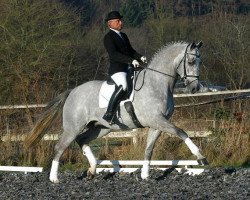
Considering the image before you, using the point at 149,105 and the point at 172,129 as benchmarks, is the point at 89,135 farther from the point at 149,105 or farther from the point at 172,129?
the point at 172,129

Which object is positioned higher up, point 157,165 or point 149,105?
point 149,105

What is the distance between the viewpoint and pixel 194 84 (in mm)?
9664

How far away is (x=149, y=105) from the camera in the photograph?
9.71 metres

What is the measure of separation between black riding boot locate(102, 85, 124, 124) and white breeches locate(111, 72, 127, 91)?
6cm

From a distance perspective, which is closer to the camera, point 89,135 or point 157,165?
point 89,135

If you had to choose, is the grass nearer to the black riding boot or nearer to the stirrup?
the stirrup

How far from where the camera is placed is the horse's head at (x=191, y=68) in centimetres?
969

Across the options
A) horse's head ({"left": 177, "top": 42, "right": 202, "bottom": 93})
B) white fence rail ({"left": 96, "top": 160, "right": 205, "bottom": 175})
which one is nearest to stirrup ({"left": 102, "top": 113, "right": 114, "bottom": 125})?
white fence rail ({"left": 96, "top": 160, "right": 205, "bottom": 175})

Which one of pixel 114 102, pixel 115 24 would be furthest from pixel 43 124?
pixel 115 24

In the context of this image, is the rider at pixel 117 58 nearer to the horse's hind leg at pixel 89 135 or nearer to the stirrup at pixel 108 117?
the stirrup at pixel 108 117

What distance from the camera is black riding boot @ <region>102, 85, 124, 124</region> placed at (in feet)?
32.7

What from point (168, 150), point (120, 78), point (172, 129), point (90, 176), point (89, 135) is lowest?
point (168, 150)

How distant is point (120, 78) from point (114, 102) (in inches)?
14.1

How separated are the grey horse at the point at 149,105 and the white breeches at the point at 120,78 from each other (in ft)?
0.66
